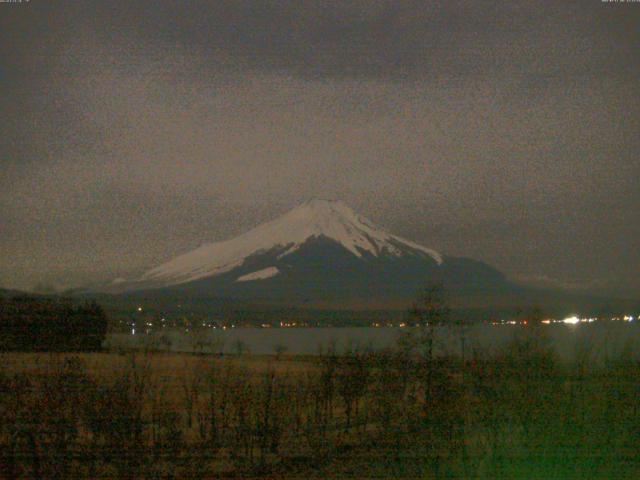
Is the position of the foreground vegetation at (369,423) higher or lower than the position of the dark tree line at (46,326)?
lower

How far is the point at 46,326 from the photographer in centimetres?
2117

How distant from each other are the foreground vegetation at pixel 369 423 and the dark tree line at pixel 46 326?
22.4 feet

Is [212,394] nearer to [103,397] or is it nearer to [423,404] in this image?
[103,397]

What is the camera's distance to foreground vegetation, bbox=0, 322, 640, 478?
879 centimetres

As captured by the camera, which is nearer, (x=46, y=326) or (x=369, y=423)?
(x=369, y=423)

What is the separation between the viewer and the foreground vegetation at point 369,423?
879cm

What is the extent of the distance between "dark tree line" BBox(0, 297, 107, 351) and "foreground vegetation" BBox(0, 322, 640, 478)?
269 inches

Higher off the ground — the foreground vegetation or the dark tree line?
the dark tree line

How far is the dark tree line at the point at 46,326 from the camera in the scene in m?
19.3

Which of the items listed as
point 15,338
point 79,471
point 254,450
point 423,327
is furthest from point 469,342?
point 15,338

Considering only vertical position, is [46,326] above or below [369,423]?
above

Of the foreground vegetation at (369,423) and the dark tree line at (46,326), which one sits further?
the dark tree line at (46,326)

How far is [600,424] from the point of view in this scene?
970cm

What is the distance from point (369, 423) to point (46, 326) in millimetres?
11736
